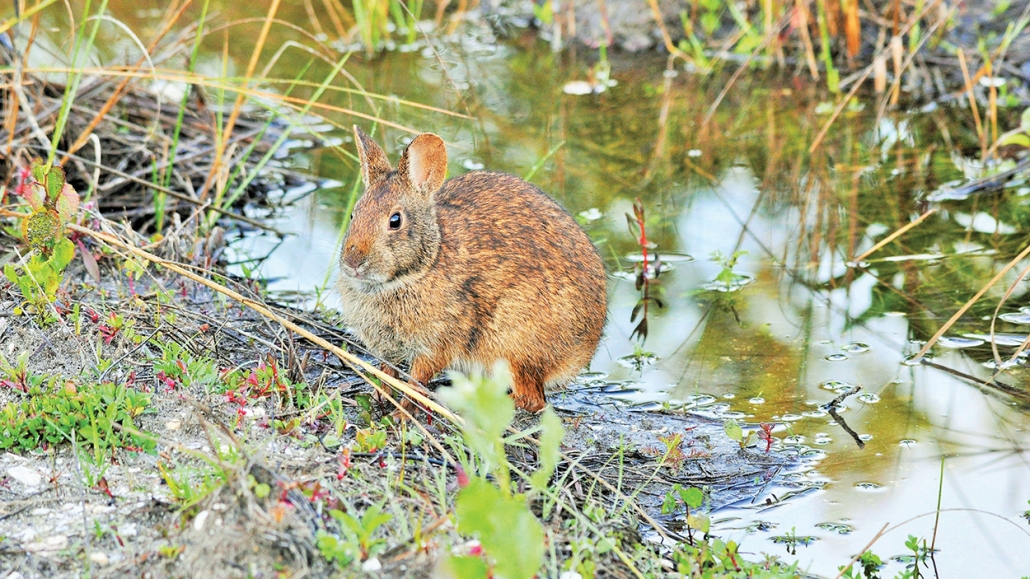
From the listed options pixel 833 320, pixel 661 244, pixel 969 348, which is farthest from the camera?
pixel 661 244

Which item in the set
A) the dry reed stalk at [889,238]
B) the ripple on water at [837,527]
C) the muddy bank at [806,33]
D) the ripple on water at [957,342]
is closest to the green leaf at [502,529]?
the ripple on water at [837,527]

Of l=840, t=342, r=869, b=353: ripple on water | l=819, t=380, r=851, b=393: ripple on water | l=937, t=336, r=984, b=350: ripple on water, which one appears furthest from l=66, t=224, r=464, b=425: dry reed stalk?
l=937, t=336, r=984, b=350: ripple on water

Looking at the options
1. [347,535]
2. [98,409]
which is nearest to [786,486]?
[347,535]

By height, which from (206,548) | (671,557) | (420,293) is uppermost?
(420,293)

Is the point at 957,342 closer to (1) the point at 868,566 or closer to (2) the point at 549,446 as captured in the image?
(1) the point at 868,566

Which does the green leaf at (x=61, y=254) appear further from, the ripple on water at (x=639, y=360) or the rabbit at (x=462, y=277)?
the ripple on water at (x=639, y=360)

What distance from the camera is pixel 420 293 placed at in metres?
4.09

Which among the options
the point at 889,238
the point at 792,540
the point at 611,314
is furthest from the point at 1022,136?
the point at 792,540

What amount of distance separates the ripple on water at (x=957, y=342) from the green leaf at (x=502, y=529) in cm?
310

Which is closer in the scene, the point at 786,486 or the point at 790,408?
the point at 786,486

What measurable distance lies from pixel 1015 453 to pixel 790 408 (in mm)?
833

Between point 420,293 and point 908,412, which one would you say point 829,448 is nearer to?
point 908,412

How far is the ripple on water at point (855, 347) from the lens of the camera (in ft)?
15.7

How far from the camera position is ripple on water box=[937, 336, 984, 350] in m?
4.73
